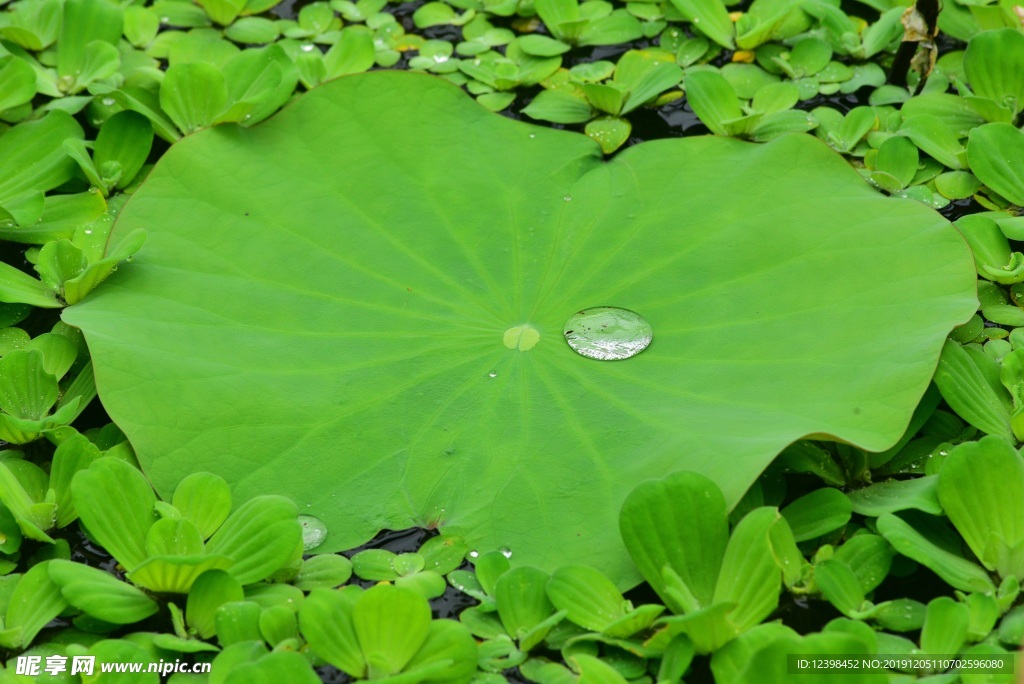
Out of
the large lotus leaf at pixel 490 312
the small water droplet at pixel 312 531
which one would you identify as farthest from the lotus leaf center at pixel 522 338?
the small water droplet at pixel 312 531

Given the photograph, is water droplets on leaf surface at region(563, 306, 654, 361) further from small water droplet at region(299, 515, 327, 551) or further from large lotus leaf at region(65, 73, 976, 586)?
small water droplet at region(299, 515, 327, 551)

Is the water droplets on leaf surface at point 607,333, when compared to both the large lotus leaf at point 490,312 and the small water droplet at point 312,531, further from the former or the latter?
the small water droplet at point 312,531

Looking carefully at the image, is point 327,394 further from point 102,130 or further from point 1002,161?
point 1002,161

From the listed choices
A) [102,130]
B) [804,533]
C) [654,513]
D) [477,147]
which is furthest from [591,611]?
[102,130]

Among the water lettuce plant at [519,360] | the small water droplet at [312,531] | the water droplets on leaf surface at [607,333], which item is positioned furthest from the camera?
the water droplets on leaf surface at [607,333]

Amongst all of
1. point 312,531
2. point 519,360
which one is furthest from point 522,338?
point 312,531
